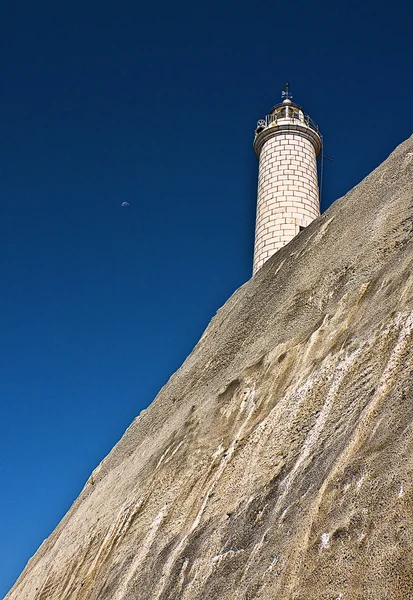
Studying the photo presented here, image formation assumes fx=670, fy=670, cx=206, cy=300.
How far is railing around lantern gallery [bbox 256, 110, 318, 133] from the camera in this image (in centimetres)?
2990

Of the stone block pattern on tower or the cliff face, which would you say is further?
the stone block pattern on tower

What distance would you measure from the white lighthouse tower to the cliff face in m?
8.84

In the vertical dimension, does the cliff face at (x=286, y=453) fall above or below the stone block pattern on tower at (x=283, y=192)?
below

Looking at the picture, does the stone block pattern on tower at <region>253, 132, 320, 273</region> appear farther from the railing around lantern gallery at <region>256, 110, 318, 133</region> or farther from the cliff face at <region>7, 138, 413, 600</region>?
the cliff face at <region>7, 138, 413, 600</region>

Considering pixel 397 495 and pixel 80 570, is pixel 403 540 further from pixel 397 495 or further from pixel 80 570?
pixel 80 570

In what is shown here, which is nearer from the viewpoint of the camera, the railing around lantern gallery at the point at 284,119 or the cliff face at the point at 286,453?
the cliff face at the point at 286,453

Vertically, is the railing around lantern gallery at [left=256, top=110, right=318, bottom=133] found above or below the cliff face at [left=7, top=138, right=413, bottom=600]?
above

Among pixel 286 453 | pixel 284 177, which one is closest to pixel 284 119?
pixel 284 177

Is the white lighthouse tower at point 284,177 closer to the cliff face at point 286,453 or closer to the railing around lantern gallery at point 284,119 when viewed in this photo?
the railing around lantern gallery at point 284,119

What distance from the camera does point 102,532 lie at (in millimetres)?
13469

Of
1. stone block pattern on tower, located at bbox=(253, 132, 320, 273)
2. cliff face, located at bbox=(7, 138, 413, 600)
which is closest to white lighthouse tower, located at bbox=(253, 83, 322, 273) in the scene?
stone block pattern on tower, located at bbox=(253, 132, 320, 273)

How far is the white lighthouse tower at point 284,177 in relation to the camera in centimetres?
2684

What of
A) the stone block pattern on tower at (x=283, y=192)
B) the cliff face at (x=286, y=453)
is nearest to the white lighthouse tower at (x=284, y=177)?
the stone block pattern on tower at (x=283, y=192)

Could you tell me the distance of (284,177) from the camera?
2816 cm
